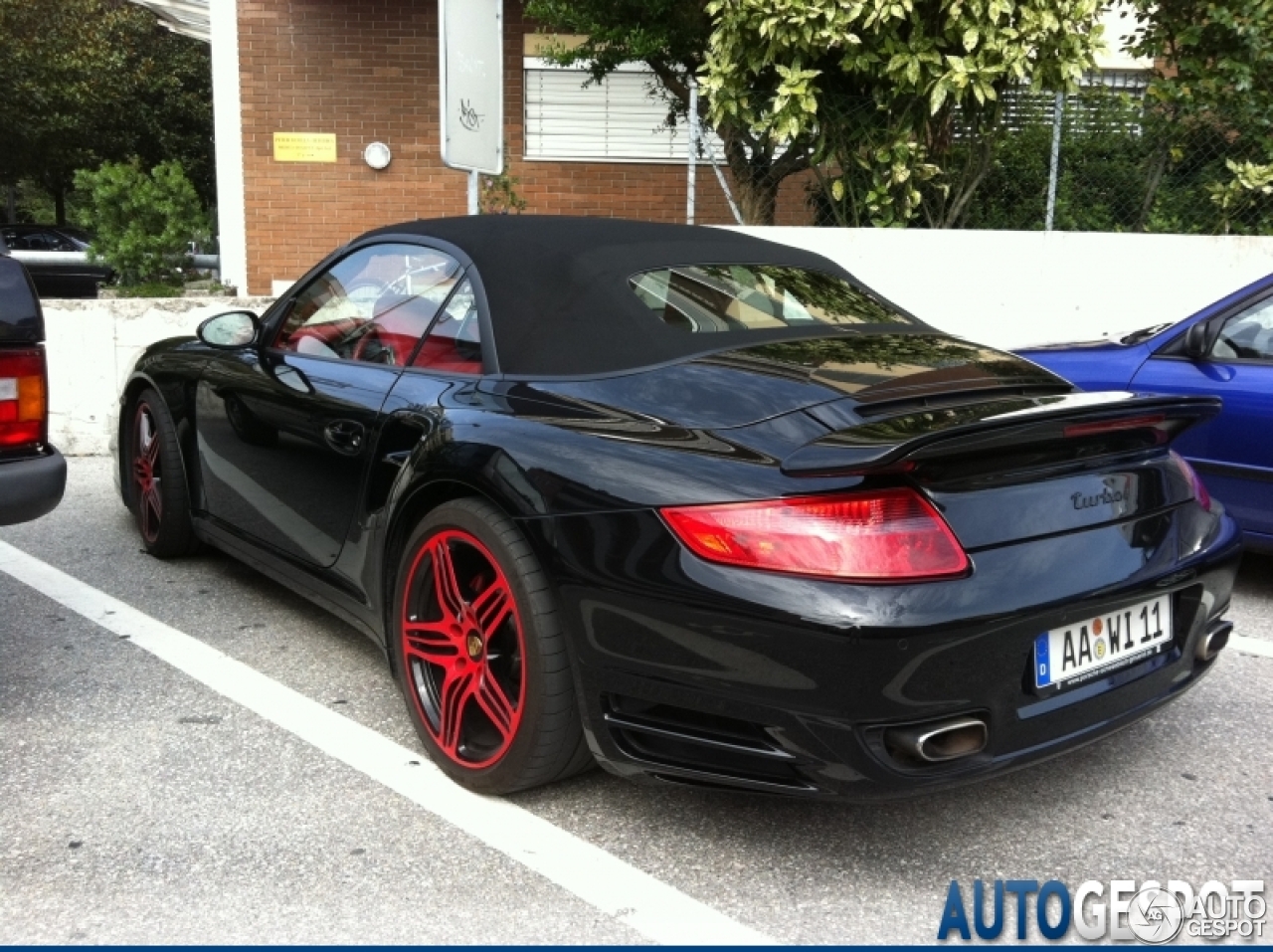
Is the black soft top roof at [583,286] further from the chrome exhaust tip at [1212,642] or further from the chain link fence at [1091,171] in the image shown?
the chain link fence at [1091,171]

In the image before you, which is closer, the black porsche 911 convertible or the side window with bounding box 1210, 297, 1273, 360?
the black porsche 911 convertible

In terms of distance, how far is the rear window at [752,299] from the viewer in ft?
10.9

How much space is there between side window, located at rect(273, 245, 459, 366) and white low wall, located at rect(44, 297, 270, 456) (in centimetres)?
424

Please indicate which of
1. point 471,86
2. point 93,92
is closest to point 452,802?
point 471,86

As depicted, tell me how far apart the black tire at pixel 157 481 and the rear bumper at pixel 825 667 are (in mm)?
2668

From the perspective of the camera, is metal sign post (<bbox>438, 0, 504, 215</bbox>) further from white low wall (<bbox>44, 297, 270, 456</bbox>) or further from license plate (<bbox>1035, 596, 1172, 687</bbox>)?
license plate (<bbox>1035, 596, 1172, 687</bbox>)

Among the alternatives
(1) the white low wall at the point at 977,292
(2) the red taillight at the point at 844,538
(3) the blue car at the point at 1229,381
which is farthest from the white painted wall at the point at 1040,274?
(2) the red taillight at the point at 844,538

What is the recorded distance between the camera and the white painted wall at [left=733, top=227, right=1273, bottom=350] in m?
8.21

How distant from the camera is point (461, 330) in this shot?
3.43m

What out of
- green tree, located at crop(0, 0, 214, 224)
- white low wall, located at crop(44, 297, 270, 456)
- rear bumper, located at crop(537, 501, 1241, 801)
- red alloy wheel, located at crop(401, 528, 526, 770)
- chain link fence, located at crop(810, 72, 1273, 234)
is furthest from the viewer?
green tree, located at crop(0, 0, 214, 224)

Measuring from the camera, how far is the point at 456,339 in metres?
3.43

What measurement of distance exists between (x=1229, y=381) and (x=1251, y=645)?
1.05 m

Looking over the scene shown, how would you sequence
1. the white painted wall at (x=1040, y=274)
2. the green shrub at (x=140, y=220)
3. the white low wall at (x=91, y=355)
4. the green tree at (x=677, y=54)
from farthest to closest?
the green shrub at (x=140, y=220) → the green tree at (x=677, y=54) → the white painted wall at (x=1040, y=274) → the white low wall at (x=91, y=355)

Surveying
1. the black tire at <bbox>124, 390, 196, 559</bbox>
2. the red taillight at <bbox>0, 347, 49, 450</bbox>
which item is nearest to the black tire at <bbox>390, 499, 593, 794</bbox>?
the red taillight at <bbox>0, 347, 49, 450</bbox>
